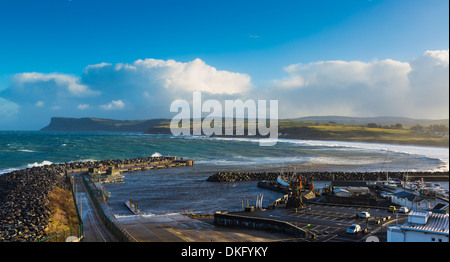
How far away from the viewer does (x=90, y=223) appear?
24797mm

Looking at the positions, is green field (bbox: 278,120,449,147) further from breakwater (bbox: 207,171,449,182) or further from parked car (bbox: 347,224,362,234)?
parked car (bbox: 347,224,362,234)

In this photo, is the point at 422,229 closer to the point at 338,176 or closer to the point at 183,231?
the point at 183,231

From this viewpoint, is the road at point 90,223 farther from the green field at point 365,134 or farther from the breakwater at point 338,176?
the green field at point 365,134

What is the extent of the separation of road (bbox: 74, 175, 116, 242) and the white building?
15.8 m

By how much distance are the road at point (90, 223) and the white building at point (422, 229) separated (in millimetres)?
15760

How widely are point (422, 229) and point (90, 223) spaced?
21.9m

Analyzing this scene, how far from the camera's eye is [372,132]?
406ft

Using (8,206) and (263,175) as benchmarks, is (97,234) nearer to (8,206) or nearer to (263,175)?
(8,206)

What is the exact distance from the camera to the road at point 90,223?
2056 cm

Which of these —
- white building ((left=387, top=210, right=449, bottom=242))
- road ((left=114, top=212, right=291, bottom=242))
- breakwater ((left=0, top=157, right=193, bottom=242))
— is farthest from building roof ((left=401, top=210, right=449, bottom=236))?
breakwater ((left=0, top=157, right=193, bottom=242))

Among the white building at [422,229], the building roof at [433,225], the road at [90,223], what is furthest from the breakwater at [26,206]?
the building roof at [433,225]

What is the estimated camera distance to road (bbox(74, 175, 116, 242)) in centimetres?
2056

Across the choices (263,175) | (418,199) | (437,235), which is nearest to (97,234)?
(437,235)
